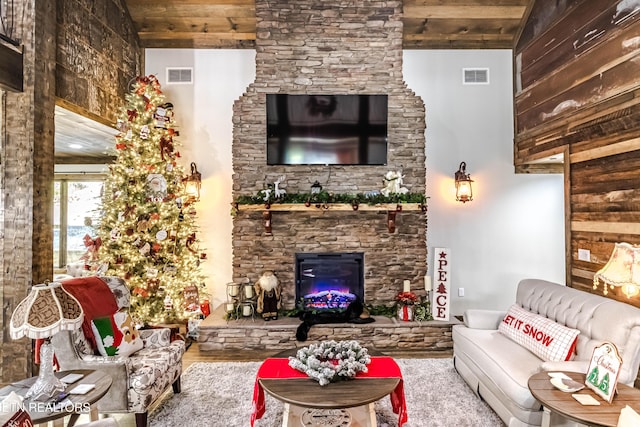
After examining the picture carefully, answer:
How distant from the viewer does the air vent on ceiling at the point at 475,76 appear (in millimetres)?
5035

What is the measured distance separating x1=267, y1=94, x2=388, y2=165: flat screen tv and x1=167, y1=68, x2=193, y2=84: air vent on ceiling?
1.24 meters

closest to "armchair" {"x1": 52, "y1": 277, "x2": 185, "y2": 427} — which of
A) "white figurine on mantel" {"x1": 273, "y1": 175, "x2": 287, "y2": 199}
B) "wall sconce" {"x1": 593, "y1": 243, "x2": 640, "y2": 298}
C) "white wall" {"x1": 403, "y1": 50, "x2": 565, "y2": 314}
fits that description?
"white figurine on mantel" {"x1": 273, "y1": 175, "x2": 287, "y2": 199}

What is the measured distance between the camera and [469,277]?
5031mm

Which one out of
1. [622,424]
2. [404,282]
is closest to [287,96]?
[404,282]

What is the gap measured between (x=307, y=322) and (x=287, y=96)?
112 inches

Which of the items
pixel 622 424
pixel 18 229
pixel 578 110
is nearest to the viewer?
pixel 622 424

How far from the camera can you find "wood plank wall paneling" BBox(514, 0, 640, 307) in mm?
3012

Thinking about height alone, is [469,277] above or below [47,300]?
below

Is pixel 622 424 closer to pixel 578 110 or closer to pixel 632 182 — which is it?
pixel 632 182

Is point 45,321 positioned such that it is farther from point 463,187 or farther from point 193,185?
point 463,187

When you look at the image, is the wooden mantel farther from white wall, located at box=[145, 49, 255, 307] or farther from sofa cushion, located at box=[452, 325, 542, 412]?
sofa cushion, located at box=[452, 325, 542, 412]

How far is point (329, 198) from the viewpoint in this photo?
14.5ft

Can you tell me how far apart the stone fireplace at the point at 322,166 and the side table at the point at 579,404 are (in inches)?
102

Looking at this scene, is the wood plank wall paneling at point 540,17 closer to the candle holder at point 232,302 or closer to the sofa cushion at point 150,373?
the candle holder at point 232,302
